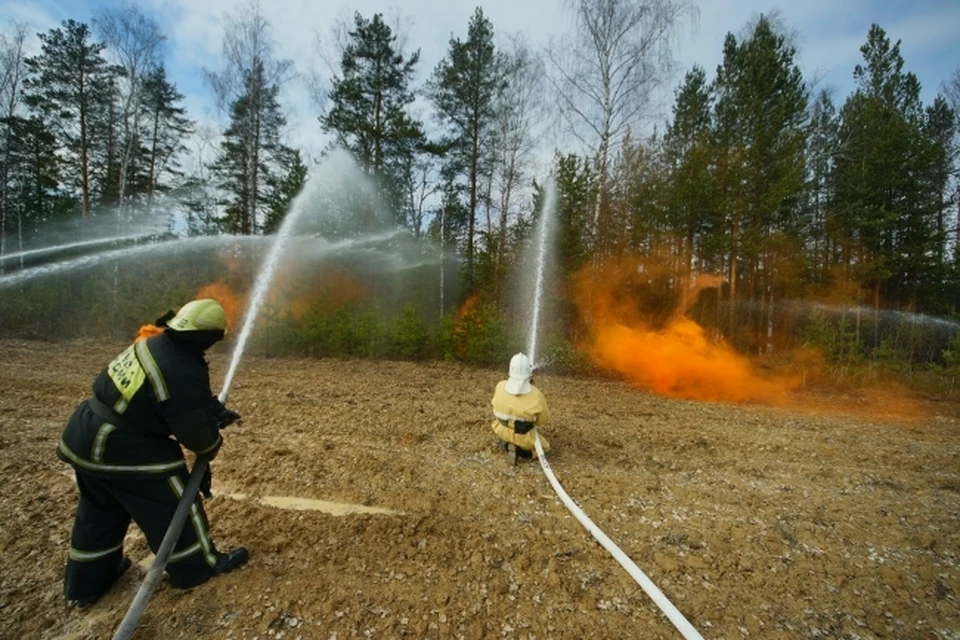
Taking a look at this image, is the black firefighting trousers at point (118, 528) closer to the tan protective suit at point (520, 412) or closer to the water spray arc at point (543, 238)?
the tan protective suit at point (520, 412)

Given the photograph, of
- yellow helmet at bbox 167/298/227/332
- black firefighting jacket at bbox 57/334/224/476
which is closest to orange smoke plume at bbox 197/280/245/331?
black firefighting jacket at bbox 57/334/224/476

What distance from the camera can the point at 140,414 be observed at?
2.81 metres

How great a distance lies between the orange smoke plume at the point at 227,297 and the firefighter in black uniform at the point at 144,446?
555 inches

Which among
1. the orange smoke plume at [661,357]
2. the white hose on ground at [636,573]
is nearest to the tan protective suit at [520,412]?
the white hose on ground at [636,573]

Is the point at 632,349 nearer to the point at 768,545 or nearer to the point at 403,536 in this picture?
the point at 768,545

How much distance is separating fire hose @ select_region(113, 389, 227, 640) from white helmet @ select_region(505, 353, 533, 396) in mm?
3272

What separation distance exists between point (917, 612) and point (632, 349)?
387 inches

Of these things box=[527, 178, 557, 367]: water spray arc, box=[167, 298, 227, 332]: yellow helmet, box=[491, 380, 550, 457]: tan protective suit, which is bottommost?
box=[491, 380, 550, 457]: tan protective suit

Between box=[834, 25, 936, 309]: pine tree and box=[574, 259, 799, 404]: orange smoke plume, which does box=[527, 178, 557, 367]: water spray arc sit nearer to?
box=[574, 259, 799, 404]: orange smoke plume

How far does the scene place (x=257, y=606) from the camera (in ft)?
9.59

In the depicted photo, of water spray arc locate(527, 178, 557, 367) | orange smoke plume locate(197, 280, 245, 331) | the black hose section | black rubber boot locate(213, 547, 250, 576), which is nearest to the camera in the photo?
the black hose section

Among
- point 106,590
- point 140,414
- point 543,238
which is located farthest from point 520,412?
point 543,238

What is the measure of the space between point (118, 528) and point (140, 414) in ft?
3.12

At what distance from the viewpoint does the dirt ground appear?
2.92 m
